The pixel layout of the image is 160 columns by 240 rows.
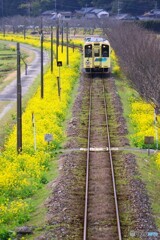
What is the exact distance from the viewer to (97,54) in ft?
178

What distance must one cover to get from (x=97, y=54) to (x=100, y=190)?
34.1 metres

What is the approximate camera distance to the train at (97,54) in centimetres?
5397

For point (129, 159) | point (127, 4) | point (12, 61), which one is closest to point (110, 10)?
point (127, 4)

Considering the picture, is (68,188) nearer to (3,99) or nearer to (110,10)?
(3,99)

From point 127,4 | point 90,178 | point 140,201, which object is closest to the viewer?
point 140,201

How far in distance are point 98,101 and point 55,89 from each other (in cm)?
581

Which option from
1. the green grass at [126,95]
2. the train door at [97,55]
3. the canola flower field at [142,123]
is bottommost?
the green grass at [126,95]

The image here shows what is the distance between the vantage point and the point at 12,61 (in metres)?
82.4

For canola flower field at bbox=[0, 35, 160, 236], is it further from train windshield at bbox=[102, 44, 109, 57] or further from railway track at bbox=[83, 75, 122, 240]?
train windshield at bbox=[102, 44, 109, 57]

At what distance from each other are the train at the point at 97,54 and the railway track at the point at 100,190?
63.3ft

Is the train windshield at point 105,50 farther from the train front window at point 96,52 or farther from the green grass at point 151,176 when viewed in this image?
the green grass at point 151,176

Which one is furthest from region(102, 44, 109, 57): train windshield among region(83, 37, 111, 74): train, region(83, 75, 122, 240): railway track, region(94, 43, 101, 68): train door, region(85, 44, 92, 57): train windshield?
region(83, 75, 122, 240): railway track

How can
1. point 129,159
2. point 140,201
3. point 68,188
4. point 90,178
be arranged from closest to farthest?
point 140,201, point 68,188, point 90,178, point 129,159

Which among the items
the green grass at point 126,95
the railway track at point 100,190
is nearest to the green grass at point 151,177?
the railway track at point 100,190
